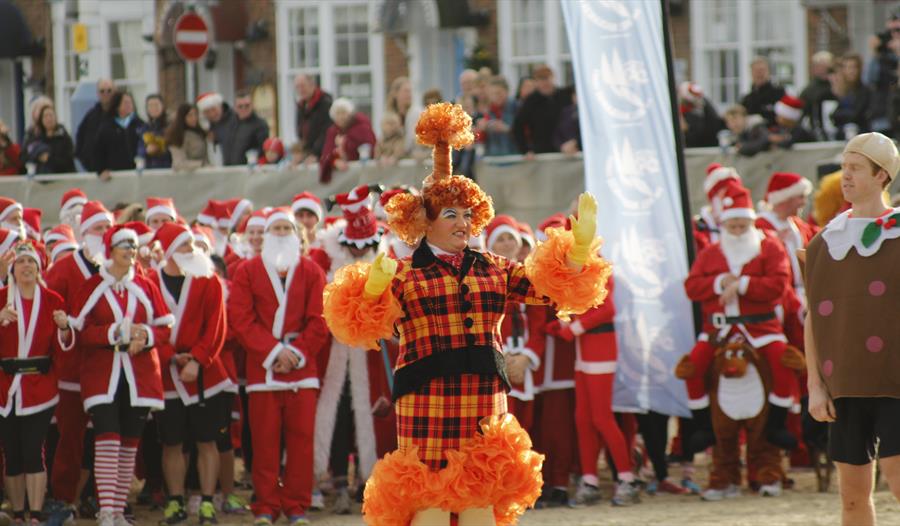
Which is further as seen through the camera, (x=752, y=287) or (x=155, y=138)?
(x=155, y=138)

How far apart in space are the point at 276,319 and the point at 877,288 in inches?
186

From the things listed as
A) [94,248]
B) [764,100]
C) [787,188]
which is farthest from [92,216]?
[764,100]

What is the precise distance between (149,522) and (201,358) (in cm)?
121

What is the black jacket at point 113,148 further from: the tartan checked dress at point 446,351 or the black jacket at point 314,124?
the tartan checked dress at point 446,351

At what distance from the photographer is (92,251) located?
36.6 ft

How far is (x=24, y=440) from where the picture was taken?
403 inches

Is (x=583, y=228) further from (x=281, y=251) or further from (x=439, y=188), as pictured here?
(x=281, y=251)

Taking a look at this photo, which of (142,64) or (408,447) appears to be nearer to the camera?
(408,447)

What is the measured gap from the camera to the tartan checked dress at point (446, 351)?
278 inches

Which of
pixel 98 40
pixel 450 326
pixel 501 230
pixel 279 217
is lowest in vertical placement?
pixel 450 326

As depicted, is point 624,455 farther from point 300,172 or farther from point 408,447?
point 300,172

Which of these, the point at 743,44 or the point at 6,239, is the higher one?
the point at 743,44

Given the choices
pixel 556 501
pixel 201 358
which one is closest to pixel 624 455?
pixel 556 501

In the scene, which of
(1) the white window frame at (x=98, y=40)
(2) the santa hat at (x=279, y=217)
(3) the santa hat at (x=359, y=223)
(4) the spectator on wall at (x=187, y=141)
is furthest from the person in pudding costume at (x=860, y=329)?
(1) the white window frame at (x=98, y=40)
